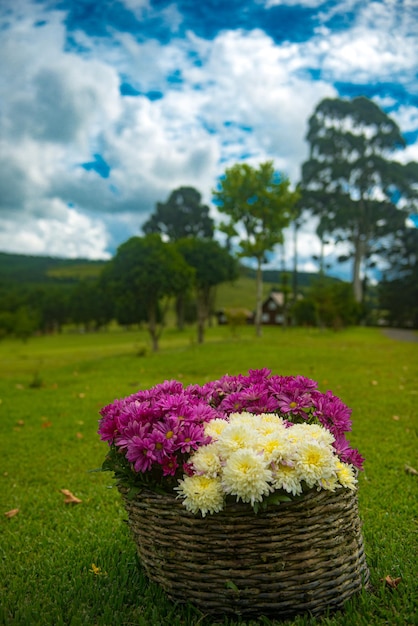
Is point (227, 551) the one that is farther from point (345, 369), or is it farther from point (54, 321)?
point (54, 321)

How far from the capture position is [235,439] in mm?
2477

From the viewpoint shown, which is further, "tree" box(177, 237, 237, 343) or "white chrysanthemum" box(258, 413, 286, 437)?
"tree" box(177, 237, 237, 343)

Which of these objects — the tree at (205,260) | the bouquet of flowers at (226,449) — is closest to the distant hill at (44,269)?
the tree at (205,260)

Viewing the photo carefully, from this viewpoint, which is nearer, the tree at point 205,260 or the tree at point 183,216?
the tree at point 205,260

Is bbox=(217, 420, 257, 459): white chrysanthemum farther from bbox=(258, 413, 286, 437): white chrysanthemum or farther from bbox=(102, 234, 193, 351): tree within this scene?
bbox=(102, 234, 193, 351): tree

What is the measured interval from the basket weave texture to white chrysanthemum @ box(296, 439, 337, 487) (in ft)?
0.38

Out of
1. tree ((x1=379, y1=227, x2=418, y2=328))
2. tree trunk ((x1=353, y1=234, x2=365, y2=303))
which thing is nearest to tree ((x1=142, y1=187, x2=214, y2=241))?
tree trunk ((x1=353, y1=234, x2=365, y2=303))

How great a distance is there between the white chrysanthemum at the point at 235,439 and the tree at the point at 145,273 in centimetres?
2012

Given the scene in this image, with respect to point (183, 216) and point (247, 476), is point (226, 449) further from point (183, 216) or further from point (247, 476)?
point (183, 216)

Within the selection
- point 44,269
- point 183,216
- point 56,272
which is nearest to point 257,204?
point 183,216

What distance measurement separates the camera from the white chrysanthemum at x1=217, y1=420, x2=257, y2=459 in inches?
96.0

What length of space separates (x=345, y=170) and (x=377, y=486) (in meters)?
44.1

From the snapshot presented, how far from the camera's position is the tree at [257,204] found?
27234mm

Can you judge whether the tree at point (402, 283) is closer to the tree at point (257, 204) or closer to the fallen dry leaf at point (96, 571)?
the tree at point (257, 204)
